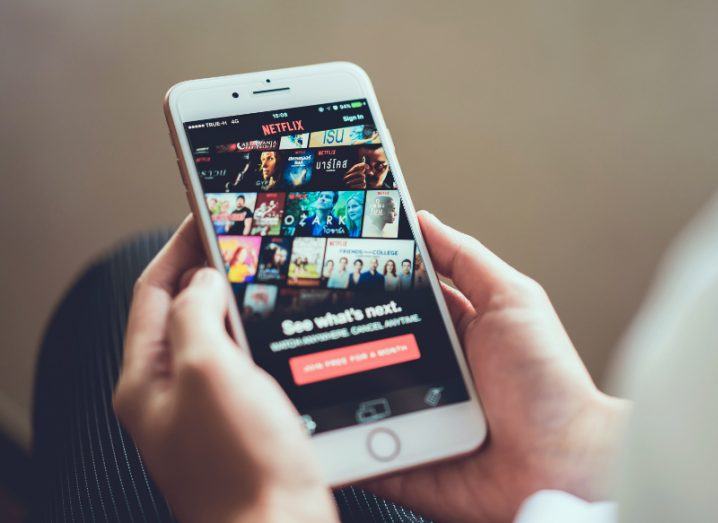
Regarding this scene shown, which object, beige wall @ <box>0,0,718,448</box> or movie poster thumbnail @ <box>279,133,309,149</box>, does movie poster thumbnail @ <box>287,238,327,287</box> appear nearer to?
movie poster thumbnail @ <box>279,133,309,149</box>

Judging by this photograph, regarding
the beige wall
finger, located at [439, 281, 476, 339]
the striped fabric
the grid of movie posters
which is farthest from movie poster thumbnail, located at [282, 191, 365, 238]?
the beige wall

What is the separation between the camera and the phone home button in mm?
502

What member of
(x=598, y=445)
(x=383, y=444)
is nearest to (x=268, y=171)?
(x=383, y=444)

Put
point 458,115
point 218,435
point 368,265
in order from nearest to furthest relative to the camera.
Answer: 1. point 218,435
2. point 368,265
3. point 458,115

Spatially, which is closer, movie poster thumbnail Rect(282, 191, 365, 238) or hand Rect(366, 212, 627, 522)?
hand Rect(366, 212, 627, 522)

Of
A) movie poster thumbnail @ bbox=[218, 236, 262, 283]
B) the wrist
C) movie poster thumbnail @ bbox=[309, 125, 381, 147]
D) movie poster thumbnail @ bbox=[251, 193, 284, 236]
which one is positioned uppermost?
movie poster thumbnail @ bbox=[309, 125, 381, 147]

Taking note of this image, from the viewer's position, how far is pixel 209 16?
983 millimetres

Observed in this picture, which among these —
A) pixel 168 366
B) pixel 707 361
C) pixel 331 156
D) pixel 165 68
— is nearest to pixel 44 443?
pixel 168 366

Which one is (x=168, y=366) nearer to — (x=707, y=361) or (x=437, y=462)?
(x=437, y=462)

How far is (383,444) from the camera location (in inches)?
20.0

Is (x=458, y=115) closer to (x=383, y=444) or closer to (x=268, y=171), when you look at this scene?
(x=268, y=171)

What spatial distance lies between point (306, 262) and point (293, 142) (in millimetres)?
128

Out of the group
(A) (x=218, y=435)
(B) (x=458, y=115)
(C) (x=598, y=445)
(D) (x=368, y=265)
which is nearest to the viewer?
(A) (x=218, y=435)

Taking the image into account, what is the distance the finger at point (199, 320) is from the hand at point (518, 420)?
20cm
